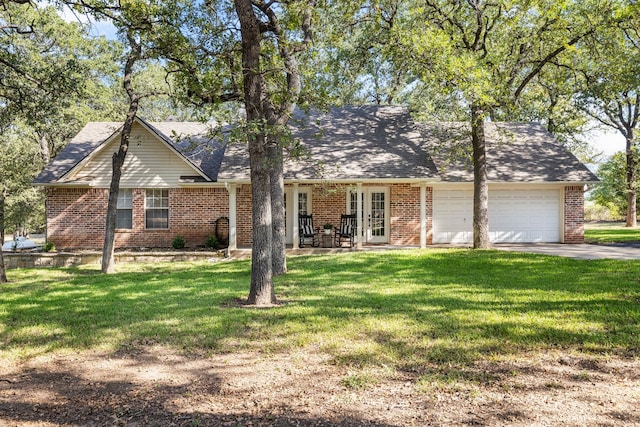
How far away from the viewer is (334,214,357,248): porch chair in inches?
579

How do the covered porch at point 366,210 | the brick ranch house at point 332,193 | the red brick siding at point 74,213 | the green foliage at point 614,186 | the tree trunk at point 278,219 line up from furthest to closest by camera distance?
the green foliage at point 614,186 < the covered porch at point 366,210 < the red brick siding at point 74,213 < the brick ranch house at point 332,193 < the tree trunk at point 278,219

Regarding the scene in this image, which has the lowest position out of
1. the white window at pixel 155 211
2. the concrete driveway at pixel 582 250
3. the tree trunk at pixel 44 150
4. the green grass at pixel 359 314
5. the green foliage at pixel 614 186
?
the green grass at pixel 359 314

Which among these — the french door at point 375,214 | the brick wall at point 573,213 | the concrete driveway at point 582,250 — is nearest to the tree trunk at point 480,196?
the concrete driveway at point 582,250

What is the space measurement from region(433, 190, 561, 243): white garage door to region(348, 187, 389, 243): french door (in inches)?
76.6

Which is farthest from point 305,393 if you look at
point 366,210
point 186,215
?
point 186,215

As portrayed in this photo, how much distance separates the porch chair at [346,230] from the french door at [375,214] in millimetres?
907

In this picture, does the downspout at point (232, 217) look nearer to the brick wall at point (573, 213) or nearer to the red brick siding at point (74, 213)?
the red brick siding at point (74, 213)

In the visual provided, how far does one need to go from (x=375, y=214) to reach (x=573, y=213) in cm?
749

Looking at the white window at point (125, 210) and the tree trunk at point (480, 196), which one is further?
the white window at point (125, 210)

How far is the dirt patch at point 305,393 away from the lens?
10.1 ft

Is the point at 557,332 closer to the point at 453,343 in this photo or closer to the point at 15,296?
the point at 453,343

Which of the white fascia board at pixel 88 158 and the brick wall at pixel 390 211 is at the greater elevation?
the white fascia board at pixel 88 158

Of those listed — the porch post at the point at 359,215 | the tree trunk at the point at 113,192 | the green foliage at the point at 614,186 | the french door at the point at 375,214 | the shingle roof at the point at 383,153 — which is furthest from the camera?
the green foliage at the point at 614,186

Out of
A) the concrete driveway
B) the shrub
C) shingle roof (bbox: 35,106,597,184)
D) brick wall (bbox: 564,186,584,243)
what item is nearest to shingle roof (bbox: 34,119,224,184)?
shingle roof (bbox: 35,106,597,184)
